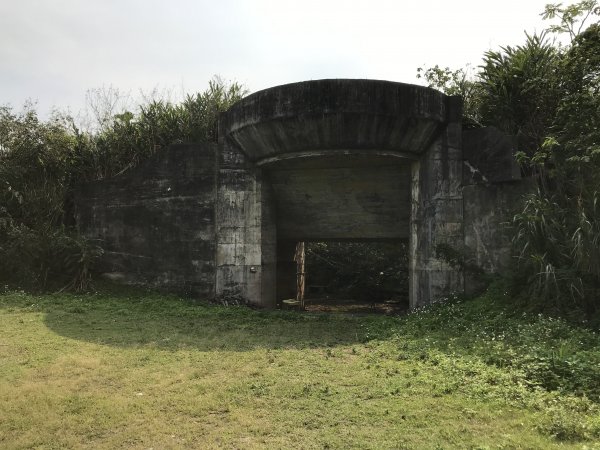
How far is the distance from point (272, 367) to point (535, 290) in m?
3.73

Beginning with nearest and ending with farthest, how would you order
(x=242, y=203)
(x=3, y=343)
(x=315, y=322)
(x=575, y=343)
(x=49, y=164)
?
(x=575, y=343) → (x=3, y=343) → (x=315, y=322) → (x=242, y=203) → (x=49, y=164)

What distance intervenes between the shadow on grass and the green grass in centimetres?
6

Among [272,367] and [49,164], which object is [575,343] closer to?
[272,367]

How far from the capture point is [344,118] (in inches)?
322

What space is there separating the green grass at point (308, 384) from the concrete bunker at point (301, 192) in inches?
81.4

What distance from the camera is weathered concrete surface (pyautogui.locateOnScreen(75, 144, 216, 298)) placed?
32.1 feet

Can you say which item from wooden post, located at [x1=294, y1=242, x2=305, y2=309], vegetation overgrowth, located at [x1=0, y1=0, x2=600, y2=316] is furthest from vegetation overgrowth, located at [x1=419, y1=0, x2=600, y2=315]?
wooden post, located at [x1=294, y1=242, x2=305, y2=309]

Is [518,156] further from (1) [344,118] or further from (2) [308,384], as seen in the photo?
(2) [308,384]

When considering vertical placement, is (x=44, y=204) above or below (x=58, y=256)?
above

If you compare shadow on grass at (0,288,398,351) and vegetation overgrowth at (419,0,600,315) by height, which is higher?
vegetation overgrowth at (419,0,600,315)

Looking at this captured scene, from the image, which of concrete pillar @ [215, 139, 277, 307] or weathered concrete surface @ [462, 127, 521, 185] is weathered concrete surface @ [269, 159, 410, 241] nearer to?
concrete pillar @ [215, 139, 277, 307]

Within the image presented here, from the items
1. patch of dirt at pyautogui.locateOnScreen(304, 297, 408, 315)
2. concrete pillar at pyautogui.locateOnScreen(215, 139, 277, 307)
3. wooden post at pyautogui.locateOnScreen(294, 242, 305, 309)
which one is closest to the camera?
concrete pillar at pyautogui.locateOnScreen(215, 139, 277, 307)

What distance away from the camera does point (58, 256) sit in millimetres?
10109

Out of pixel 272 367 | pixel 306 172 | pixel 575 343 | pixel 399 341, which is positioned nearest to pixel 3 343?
pixel 272 367
